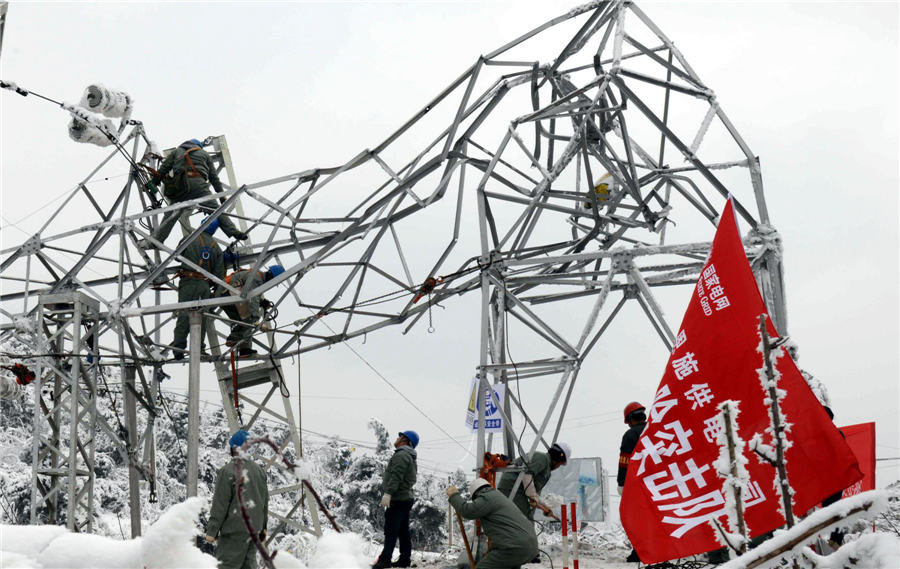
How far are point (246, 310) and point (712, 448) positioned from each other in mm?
7801

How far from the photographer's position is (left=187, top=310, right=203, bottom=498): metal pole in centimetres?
1151

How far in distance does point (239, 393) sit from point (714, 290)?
796 cm

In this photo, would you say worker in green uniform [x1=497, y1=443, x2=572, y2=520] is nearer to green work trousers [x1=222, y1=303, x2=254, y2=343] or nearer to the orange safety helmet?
the orange safety helmet

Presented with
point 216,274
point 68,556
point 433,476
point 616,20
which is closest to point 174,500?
point 433,476

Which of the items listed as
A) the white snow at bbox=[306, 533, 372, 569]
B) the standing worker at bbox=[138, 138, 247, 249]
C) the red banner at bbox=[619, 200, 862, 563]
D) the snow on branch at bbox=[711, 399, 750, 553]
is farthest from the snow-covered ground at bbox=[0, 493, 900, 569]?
the standing worker at bbox=[138, 138, 247, 249]

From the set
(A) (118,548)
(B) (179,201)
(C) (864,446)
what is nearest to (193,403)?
(B) (179,201)

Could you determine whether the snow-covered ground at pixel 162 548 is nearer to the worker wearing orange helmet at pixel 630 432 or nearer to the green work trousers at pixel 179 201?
the worker wearing orange helmet at pixel 630 432

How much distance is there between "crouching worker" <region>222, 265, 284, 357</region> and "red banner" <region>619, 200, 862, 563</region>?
22.0 ft

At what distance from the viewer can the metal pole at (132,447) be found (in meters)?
11.9

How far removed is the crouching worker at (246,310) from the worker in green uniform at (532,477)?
384 centimetres

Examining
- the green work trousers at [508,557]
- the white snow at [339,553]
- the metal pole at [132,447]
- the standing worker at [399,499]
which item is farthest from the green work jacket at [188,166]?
the white snow at [339,553]

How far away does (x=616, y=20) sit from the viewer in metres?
10.7

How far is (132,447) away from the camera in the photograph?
12.4 m

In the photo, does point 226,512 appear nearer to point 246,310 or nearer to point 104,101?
point 246,310
